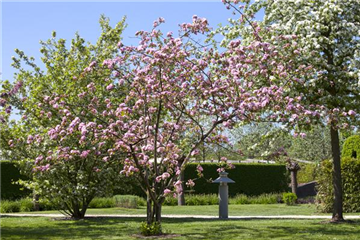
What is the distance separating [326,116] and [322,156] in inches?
1266

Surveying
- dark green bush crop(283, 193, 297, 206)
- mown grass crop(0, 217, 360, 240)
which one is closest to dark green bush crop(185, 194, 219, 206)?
dark green bush crop(283, 193, 297, 206)

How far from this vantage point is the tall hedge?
19703mm

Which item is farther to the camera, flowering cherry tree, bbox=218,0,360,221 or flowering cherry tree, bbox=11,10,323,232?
flowering cherry tree, bbox=218,0,360,221

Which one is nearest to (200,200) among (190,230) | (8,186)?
(8,186)

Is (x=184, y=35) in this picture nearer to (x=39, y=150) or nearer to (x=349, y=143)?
(x=39, y=150)

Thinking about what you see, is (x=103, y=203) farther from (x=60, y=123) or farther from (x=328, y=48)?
(x=328, y=48)

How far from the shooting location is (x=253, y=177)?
31531mm

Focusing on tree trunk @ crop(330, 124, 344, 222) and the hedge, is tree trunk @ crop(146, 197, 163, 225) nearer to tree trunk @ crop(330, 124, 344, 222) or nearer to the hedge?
tree trunk @ crop(330, 124, 344, 222)

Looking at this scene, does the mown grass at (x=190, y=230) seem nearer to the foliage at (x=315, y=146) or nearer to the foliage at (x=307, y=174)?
the foliage at (x=307, y=174)

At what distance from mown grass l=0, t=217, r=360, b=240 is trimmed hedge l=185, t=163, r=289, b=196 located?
49.2 ft

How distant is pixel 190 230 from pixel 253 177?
18631 millimetres

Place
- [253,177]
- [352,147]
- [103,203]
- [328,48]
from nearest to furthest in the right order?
[328,48], [352,147], [103,203], [253,177]

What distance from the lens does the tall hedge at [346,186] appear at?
1970 cm

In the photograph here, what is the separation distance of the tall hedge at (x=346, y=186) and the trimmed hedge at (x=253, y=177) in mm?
10798
